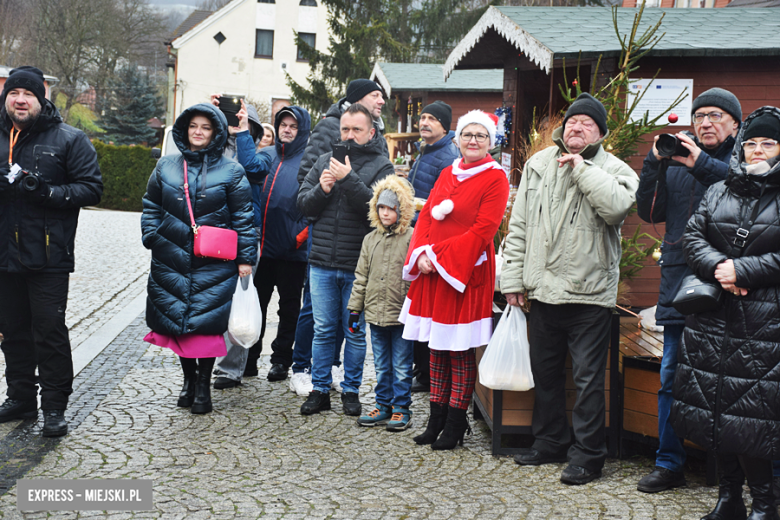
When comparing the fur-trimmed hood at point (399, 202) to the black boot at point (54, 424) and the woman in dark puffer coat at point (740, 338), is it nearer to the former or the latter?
the woman in dark puffer coat at point (740, 338)

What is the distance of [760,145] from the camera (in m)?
3.59

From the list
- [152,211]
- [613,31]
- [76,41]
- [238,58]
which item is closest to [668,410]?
[152,211]

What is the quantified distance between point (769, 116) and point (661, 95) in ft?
13.2

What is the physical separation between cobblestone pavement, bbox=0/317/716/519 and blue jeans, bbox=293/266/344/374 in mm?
438

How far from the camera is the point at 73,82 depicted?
42125 millimetres

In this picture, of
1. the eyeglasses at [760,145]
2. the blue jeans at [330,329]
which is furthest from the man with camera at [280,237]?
the eyeglasses at [760,145]

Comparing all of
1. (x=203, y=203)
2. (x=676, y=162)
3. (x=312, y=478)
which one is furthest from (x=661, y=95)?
(x=312, y=478)

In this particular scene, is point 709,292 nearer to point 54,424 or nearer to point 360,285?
point 360,285

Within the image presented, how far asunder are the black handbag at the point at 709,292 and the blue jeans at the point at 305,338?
2948 millimetres

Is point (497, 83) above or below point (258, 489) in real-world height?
above

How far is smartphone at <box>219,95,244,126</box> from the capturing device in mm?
5770

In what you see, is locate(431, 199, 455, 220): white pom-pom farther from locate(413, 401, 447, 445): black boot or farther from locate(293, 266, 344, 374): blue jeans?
locate(293, 266, 344, 374): blue jeans

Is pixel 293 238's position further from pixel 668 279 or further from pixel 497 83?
pixel 497 83

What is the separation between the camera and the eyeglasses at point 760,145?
11.7 ft
